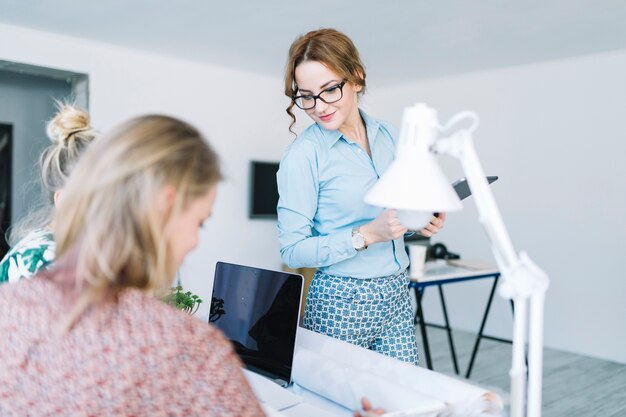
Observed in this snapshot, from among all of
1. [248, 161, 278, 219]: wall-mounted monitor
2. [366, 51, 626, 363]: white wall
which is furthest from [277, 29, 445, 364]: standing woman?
[248, 161, 278, 219]: wall-mounted monitor

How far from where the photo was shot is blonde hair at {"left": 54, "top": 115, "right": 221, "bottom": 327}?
69cm

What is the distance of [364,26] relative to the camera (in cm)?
339

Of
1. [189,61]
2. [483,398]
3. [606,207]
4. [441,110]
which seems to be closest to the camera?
[483,398]

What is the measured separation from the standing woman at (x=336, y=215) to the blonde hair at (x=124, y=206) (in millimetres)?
693

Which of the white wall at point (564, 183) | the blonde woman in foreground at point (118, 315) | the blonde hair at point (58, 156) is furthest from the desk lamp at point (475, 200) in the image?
the white wall at point (564, 183)

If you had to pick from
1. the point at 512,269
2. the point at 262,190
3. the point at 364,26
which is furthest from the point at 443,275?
the point at 262,190

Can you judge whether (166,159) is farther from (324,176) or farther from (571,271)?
(571,271)

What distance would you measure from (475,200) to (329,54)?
0.75 m

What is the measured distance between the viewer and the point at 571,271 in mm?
4195

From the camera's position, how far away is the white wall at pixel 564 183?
3986 mm

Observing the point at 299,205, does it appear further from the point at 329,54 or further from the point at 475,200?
the point at 475,200

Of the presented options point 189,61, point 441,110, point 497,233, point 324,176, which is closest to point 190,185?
point 497,233

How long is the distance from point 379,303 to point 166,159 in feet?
2.86

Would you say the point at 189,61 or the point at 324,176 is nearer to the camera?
the point at 324,176
